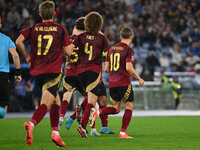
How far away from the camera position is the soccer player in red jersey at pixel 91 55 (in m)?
8.26

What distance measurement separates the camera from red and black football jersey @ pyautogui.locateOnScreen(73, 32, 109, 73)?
8328mm

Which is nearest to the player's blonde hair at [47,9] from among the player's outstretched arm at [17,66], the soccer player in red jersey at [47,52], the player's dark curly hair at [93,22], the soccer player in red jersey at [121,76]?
the soccer player in red jersey at [47,52]

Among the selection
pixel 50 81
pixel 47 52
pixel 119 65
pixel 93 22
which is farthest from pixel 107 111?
pixel 47 52

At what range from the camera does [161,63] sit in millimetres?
22797

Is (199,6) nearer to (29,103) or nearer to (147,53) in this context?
(147,53)

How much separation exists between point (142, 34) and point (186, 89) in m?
4.88

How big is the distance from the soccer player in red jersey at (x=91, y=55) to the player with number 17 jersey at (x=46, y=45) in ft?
5.28

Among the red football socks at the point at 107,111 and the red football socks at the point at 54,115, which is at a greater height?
the red football socks at the point at 54,115

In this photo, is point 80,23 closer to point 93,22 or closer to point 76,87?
point 93,22

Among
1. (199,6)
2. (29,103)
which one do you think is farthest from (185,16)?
(29,103)

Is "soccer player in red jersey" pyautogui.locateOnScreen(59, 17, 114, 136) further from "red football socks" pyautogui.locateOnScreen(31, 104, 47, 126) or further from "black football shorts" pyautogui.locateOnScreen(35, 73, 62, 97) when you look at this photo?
"red football socks" pyautogui.locateOnScreen(31, 104, 47, 126)

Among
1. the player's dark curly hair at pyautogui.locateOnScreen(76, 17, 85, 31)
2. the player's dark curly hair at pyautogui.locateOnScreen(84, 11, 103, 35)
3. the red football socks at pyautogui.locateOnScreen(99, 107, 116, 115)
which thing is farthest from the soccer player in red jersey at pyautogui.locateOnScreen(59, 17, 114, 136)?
the player's dark curly hair at pyautogui.locateOnScreen(84, 11, 103, 35)

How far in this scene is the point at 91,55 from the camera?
8.35 m

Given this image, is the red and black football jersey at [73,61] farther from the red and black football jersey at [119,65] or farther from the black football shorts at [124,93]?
the black football shorts at [124,93]
